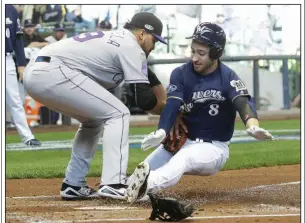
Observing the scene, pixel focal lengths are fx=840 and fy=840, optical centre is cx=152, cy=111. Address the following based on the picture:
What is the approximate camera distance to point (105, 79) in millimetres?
6059

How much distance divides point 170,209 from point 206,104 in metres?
1.18

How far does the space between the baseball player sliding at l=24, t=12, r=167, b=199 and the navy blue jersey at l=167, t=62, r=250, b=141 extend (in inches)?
8.8

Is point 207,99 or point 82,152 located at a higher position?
point 207,99

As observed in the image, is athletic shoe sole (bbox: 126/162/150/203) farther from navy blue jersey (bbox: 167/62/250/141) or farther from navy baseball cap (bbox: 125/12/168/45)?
navy baseball cap (bbox: 125/12/168/45)

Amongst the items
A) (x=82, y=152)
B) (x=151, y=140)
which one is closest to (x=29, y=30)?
(x=82, y=152)

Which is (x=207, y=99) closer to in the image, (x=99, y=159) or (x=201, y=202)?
(x=201, y=202)

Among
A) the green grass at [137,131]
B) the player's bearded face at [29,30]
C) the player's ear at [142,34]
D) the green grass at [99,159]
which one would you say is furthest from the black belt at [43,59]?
the player's bearded face at [29,30]

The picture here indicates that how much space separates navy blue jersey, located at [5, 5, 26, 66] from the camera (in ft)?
34.4

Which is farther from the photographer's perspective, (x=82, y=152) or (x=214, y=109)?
(x=82, y=152)

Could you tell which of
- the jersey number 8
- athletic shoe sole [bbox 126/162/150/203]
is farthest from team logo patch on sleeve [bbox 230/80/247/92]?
athletic shoe sole [bbox 126/162/150/203]

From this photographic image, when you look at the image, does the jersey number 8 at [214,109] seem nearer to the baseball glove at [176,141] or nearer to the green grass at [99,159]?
the baseball glove at [176,141]

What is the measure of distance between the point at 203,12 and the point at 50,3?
3128 mm

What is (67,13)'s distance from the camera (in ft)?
58.5

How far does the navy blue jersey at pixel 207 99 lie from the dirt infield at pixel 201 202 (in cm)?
51
